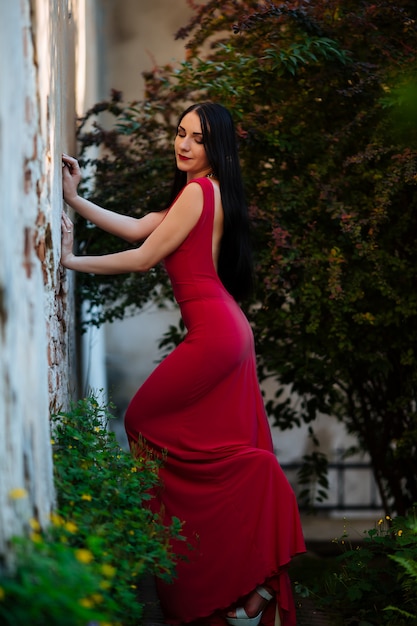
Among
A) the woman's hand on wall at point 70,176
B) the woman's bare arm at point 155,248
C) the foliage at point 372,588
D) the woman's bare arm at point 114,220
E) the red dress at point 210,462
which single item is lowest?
the foliage at point 372,588

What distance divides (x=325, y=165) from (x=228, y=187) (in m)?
1.08

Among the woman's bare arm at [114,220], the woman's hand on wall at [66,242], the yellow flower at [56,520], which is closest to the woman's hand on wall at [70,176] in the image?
the woman's bare arm at [114,220]

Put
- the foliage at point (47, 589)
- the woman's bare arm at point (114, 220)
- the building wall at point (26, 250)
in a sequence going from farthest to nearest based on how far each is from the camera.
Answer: the woman's bare arm at point (114, 220), the building wall at point (26, 250), the foliage at point (47, 589)

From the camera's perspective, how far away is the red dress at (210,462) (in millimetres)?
3107

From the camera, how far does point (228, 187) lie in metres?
3.26

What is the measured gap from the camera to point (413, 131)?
13.8ft

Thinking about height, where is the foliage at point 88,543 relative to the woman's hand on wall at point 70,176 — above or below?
below

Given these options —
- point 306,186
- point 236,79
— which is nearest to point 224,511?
point 306,186

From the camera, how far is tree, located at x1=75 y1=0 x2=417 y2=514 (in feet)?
13.4

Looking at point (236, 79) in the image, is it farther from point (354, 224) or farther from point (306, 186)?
point (354, 224)

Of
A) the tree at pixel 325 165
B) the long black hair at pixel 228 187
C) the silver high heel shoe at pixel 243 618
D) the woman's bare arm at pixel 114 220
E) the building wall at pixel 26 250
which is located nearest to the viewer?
the building wall at pixel 26 250

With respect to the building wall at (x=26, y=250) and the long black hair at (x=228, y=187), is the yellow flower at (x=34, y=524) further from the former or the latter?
the long black hair at (x=228, y=187)

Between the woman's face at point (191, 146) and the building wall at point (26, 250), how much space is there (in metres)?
0.55

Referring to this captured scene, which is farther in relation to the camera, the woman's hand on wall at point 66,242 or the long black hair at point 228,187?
the long black hair at point 228,187
